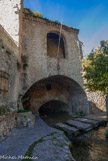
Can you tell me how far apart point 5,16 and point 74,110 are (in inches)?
382

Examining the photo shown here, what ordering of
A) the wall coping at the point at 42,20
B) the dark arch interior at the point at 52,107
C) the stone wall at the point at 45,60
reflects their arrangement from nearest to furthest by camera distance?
the stone wall at the point at 45,60
the wall coping at the point at 42,20
the dark arch interior at the point at 52,107

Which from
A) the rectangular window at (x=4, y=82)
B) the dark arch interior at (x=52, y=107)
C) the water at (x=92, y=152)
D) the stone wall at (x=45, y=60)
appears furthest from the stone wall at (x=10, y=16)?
the dark arch interior at (x=52, y=107)

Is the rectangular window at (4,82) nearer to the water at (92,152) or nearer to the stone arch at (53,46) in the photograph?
the water at (92,152)

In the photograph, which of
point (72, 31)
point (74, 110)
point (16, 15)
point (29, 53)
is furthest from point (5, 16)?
point (74, 110)

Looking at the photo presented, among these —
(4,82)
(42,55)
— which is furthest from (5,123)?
(42,55)

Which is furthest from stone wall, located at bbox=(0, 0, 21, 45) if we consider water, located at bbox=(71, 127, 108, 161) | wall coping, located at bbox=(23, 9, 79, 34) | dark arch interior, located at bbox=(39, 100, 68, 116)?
dark arch interior, located at bbox=(39, 100, 68, 116)

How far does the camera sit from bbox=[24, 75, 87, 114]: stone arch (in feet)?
29.8

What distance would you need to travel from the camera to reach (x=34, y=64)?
722 cm

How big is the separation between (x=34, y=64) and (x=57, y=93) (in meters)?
4.37

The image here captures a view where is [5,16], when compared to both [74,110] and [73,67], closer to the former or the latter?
[73,67]

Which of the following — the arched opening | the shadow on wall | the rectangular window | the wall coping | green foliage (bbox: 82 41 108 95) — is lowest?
the shadow on wall

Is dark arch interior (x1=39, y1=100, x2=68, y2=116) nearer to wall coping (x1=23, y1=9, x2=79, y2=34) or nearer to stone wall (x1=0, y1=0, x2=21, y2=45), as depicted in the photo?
Result: wall coping (x1=23, y1=9, x2=79, y2=34)

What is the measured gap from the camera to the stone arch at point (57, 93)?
9086mm

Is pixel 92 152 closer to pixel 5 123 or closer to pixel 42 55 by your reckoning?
pixel 5 123
